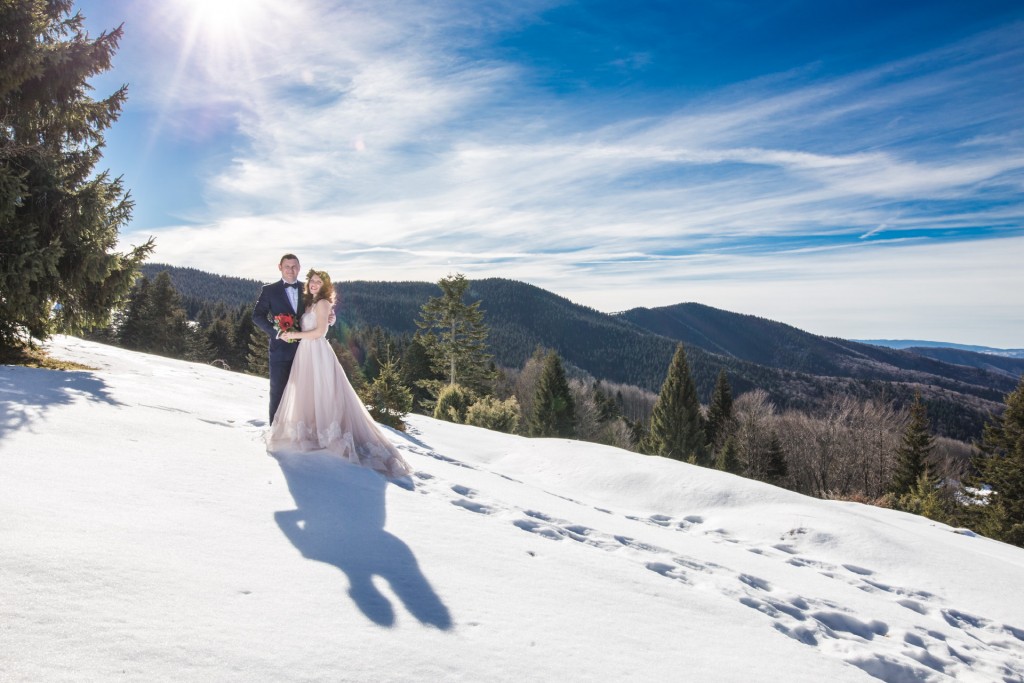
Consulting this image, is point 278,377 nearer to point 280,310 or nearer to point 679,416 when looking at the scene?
point 280,310

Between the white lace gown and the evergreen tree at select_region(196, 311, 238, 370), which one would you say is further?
the evergreen tree at select_region(196, 311, 238, 370)

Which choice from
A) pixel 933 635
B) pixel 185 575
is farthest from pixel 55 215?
pixel 933 635

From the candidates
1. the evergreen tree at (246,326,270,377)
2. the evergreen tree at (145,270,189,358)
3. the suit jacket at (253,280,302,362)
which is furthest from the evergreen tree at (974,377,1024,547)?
the evergreen tree at (145,270,189,358)

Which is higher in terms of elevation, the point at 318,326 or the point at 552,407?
the point at 318,326

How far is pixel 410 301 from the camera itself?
19600 cm

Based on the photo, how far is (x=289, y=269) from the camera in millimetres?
6996

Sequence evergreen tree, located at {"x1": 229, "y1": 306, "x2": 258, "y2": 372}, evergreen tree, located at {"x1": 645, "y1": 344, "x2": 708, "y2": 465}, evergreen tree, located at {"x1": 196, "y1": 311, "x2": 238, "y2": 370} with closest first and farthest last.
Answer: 1. evergreen tree, located at {"x1": 645, "y1": 344, "x2": 708, "y2": 465}
2. evergreen tree, located at {"x1": 229, "y1": 306, "x2": 258, "y2": 372}
3. evergreen tree, located at {"x1": 196, "y1": 311, "x2": 238, "y2": 370}

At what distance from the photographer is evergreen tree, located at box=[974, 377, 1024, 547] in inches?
817

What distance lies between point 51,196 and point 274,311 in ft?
19.6

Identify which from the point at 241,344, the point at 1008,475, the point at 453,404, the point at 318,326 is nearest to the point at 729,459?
the point at 1008,475

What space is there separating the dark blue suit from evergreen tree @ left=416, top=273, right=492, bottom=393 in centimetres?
2906

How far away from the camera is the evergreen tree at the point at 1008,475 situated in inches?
817

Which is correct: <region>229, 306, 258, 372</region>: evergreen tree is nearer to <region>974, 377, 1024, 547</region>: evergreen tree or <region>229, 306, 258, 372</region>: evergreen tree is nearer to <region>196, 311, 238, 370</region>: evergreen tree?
<region>196, 311, 238, 370</region>: evergreen tree

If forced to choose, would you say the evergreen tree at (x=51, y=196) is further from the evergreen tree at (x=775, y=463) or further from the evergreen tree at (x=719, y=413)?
the evergreen tree at (x=719, y=413)
